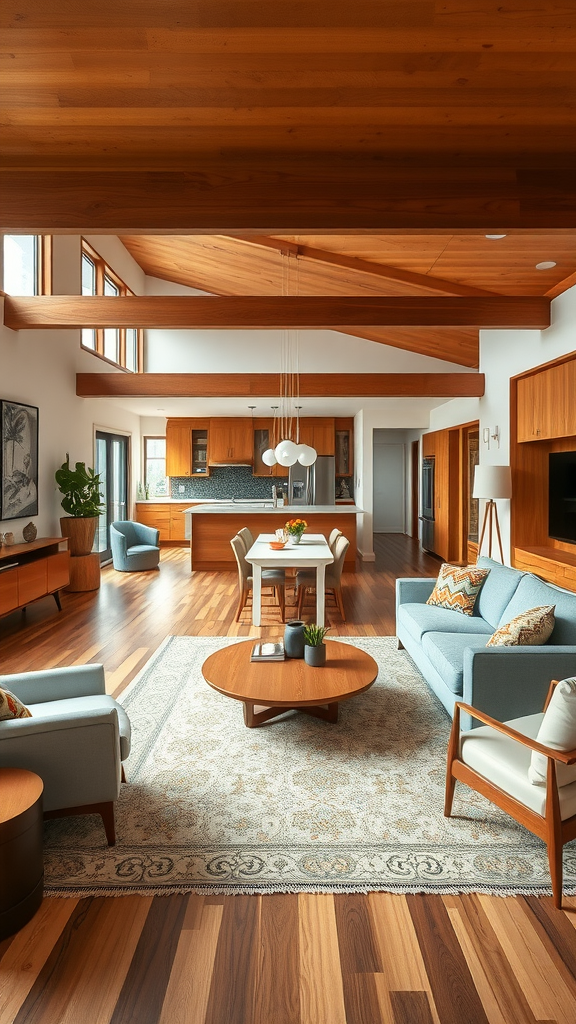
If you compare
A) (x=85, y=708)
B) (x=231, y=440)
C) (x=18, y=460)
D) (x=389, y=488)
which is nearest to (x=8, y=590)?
(x=18, y=460)

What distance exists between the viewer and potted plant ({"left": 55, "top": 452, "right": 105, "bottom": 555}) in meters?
6.89

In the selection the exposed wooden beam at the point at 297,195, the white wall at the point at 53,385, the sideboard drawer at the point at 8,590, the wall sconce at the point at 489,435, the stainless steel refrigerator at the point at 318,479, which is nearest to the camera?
the exposed wooden beam at the point at 297,195

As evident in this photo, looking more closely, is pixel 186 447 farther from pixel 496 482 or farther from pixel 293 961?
pixel 293 961

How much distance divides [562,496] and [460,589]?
6.43 ft

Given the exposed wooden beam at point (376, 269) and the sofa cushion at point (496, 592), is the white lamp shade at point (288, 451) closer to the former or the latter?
the exposed wooden beam at point (376, 269)

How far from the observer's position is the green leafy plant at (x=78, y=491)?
687 centimetres

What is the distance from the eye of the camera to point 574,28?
197cm

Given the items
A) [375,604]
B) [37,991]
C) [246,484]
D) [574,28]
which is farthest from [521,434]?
[246,484]

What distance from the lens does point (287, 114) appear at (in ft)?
7.81

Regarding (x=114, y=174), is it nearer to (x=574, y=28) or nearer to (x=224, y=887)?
(x=574, y=28)

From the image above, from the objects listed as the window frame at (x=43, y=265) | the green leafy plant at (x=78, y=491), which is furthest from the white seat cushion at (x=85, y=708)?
the window frame at (x=43, y=265)

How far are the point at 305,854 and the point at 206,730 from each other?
3.82 ft

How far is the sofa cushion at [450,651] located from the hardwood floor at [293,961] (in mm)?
1143

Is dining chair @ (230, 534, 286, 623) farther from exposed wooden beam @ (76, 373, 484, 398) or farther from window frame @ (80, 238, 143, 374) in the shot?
window frame @ (80, 238, 143, 374)
